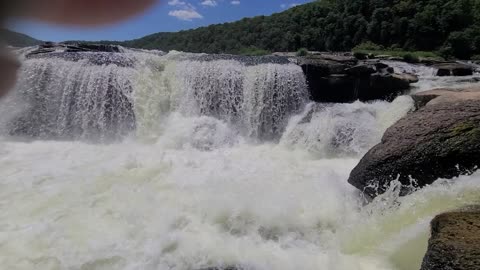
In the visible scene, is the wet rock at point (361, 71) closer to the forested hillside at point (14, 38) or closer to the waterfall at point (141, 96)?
the waterfall at point (141, 96)

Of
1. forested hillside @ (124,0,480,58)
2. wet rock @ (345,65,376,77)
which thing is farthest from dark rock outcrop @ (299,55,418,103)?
forested hillside @ (124,0,480,58)

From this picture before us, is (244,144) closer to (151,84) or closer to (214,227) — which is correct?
(151,84)

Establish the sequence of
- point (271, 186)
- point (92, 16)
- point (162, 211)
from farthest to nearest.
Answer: point (271, 186)
point (162, 211)
point (92, 16)

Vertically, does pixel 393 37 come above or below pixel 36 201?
above

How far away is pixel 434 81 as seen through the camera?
45.0 feet

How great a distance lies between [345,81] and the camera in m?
13.8

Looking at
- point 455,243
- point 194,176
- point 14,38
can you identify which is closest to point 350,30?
point 194,176

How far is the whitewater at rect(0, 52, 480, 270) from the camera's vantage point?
5312 mm

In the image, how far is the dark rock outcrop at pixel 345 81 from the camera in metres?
13.4

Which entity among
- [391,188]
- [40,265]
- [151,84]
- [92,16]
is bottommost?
[40,265]

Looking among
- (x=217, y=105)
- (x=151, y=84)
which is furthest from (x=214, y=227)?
(x=151, y=84)

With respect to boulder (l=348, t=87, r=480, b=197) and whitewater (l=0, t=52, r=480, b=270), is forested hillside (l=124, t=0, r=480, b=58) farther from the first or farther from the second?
boulder (l=348, t=87, r=480, b=197)

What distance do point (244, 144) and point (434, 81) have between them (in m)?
6.70

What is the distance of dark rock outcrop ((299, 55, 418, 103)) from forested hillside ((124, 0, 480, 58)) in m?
21.7
